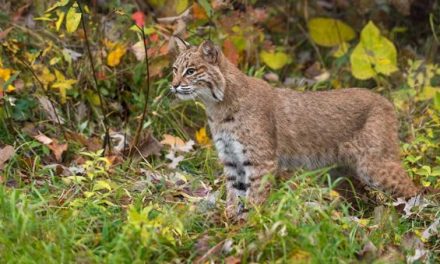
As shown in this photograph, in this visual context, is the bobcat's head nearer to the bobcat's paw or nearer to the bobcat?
the bobcat

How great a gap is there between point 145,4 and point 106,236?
171 inches

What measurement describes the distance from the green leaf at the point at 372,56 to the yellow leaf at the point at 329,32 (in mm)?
893

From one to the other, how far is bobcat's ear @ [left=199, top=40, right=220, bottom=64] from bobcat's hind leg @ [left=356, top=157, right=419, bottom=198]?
56.0 inches

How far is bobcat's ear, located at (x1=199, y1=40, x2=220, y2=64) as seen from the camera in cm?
681

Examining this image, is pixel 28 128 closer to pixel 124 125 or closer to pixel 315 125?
pixel 124 125

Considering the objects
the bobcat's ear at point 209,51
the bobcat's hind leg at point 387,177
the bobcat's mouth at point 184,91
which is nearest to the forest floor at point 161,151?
the bobcat's hind leg at point 387,177

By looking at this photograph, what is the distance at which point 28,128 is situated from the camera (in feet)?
26.1

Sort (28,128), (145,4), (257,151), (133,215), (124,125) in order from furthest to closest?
1. (145,4)
2. (124,125)
3. (28,128)
4. (257,151)
5. (133,215)

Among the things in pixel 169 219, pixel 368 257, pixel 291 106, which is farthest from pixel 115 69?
pixel 368 257

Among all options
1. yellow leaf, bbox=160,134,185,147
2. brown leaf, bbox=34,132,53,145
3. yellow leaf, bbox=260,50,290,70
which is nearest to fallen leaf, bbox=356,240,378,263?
yellow leaf, bbox=160,134,185,147

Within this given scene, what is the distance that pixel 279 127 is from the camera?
719 cm

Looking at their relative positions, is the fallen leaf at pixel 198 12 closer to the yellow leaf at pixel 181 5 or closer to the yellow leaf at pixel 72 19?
the yellow leaf at pixel 181 5

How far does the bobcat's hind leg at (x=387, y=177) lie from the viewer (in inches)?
281

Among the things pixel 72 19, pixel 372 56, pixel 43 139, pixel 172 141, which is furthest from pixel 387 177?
pixel 43 139
